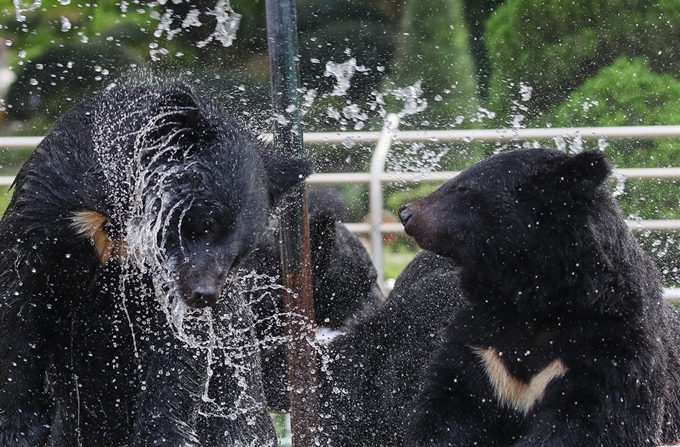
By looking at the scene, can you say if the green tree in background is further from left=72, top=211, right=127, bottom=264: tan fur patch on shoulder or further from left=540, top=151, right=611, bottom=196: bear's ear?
left=72, top=211, right=127, bottom=264: tan fur patch on shoulder

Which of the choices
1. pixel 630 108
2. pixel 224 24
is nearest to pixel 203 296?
pixel 630 108

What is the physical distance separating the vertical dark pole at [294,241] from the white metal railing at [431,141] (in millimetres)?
2237

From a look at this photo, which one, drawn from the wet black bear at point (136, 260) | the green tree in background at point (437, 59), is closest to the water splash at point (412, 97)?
the green tree in background at point (437, 59)

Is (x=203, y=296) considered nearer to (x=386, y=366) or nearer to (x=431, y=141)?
(x=386, y=366)

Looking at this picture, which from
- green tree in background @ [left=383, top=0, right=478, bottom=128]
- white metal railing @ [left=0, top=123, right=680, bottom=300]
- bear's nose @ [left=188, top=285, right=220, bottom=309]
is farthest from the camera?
green tree in background @ [left=383, top=0, right=478, bottom=128]

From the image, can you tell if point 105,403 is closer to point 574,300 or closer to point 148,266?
point 148,266

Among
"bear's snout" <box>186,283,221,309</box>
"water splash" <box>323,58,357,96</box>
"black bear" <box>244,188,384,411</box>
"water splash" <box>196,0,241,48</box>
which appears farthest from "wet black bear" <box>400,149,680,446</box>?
"water splash" <box>196,0,241,48</box>

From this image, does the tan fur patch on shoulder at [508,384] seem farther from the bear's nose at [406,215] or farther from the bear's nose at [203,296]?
the bear's nose at [203,296]

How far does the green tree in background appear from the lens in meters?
9.73

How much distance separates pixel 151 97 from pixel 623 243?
5.63 ft

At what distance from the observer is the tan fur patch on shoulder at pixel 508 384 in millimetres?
3920

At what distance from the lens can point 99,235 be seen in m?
3.43

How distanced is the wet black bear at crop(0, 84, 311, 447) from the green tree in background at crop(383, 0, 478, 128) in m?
5.98

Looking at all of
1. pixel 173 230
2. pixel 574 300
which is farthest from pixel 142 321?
pixel 574 300
